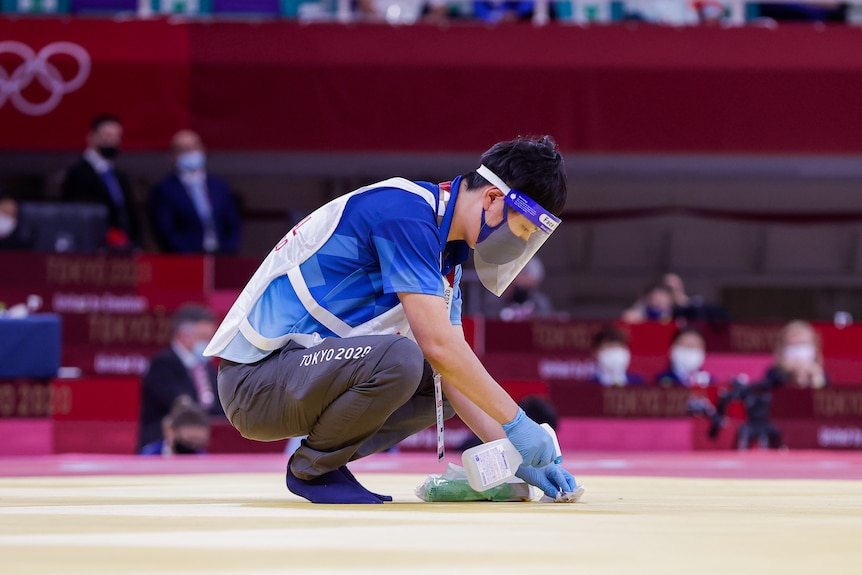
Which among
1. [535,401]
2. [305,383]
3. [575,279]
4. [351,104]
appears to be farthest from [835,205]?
[305,383]

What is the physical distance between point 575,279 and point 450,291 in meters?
10.5

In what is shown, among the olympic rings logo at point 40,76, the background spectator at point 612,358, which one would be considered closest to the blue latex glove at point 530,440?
the background spectator at point 612,358

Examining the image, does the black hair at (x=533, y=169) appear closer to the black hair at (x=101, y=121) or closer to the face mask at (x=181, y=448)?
the face mask at (x=181, y=448)

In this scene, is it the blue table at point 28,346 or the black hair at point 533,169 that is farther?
the blue table at point 28,346

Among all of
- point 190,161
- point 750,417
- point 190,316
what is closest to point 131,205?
point 190,161

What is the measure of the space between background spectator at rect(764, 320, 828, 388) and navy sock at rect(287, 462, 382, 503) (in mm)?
6393

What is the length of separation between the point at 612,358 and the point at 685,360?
0.63 m

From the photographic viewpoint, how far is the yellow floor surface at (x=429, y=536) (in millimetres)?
1803

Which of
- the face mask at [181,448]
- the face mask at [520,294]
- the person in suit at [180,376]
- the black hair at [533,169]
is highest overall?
the black hair at [533,169]

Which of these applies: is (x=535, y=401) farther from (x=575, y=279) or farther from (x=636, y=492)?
(x=575, y=279)

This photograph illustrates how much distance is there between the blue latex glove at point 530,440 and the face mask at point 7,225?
736 cm

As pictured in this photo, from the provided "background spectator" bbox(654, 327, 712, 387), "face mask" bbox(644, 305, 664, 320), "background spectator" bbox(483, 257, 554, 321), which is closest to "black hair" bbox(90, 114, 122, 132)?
"background spectator" bbox(483, 257, 554, 321)

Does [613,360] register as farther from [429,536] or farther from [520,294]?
[429,536]

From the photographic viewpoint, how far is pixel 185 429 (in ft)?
24.6
